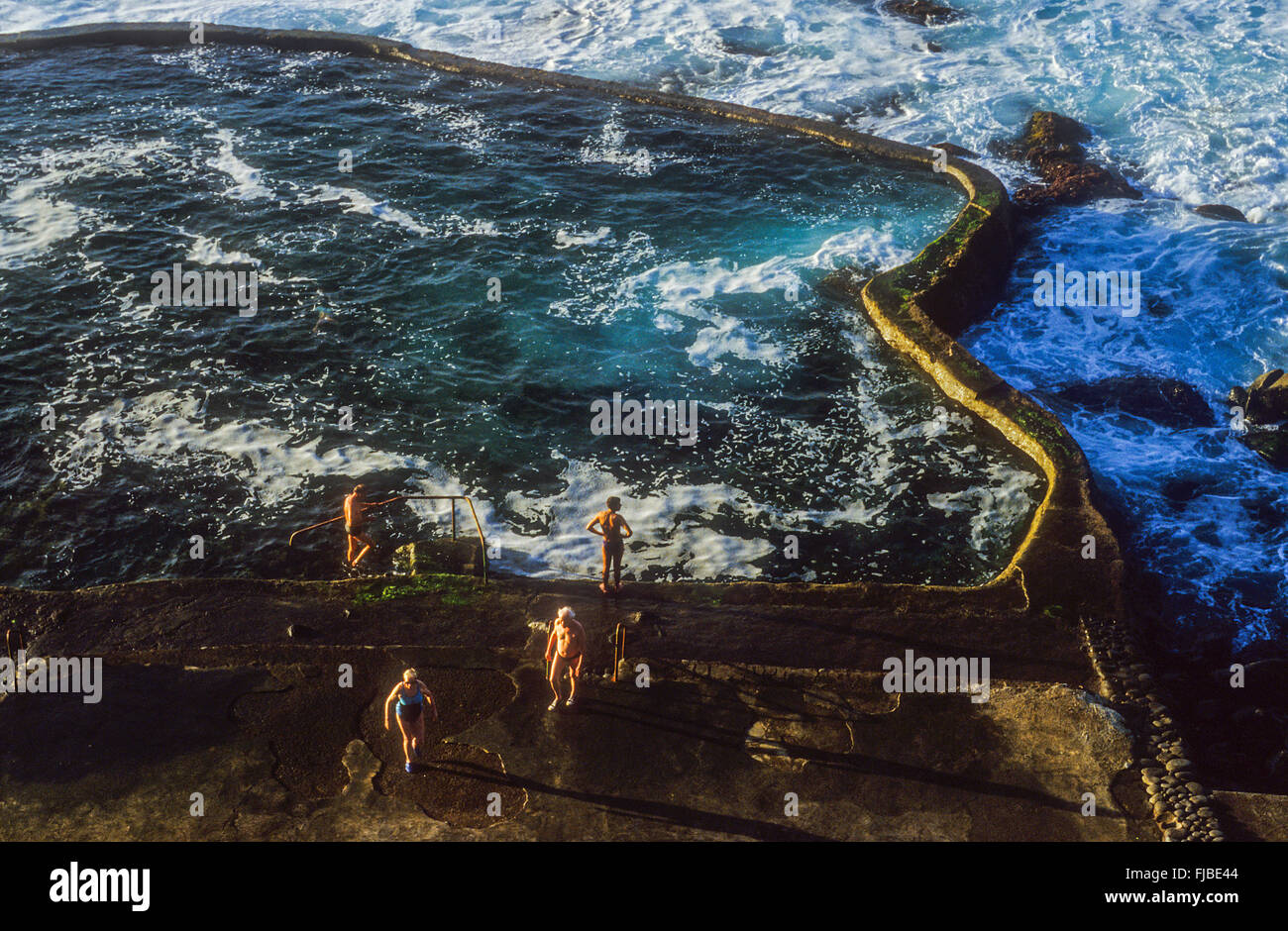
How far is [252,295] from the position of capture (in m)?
20.9

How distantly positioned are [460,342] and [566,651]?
995 centimetres

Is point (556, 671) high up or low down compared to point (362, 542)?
up

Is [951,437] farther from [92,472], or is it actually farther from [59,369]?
[59,369]

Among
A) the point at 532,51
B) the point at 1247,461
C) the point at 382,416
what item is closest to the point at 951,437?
the point at 1247,461

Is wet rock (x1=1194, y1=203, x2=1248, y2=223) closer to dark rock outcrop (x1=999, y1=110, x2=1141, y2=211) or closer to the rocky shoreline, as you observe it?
dark rock outcrop (x1=999, y1=110, x2=1141, y2=211)

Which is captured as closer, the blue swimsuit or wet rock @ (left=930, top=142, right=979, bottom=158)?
the blue swimsuit

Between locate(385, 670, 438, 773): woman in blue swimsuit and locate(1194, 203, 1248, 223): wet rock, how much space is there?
2350 centimetres

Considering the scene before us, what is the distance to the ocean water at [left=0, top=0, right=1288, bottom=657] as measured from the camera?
1744 centimetres

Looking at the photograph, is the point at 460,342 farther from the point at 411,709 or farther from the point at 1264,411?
the point at 1264,411

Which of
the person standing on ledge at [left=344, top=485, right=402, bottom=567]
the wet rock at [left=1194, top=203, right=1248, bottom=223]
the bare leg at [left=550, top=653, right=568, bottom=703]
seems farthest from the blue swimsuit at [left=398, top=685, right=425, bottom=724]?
the wet rock at [left=1194, top=203, right=1248, bottom=223]

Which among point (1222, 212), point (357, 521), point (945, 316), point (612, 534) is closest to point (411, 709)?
point (612, 534)

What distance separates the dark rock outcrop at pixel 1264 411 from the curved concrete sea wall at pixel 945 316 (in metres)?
4.75

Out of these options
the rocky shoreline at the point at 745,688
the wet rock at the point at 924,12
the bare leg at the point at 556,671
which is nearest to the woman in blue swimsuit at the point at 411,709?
the rocky shoreline at the point at 745,688

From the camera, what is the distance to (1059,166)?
2680 centimetres
